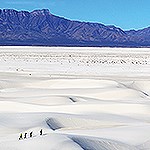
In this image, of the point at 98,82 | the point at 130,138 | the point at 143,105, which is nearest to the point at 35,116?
the point at 130,138

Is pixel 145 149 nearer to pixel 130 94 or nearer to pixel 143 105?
pixel 143 105

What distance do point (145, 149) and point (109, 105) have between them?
4.18m

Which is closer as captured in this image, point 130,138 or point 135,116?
point 130,138

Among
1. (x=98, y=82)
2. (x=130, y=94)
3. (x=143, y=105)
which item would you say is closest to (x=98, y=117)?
(x=143, y=105)

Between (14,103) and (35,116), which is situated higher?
(14,103)

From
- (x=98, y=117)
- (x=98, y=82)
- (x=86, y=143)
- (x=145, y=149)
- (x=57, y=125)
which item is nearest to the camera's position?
(x=86, y=143)

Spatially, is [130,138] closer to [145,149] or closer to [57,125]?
[145,149]

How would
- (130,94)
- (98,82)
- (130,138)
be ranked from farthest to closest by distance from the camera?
(98,82) → (130,94) → (130,138)

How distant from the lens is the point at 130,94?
13.3 m

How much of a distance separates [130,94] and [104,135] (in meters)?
6.41

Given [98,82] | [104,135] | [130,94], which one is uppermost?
[98,82]

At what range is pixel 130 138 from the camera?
6.91 m

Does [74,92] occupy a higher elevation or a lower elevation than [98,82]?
lower

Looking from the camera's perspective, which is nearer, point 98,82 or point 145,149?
point 145,149
